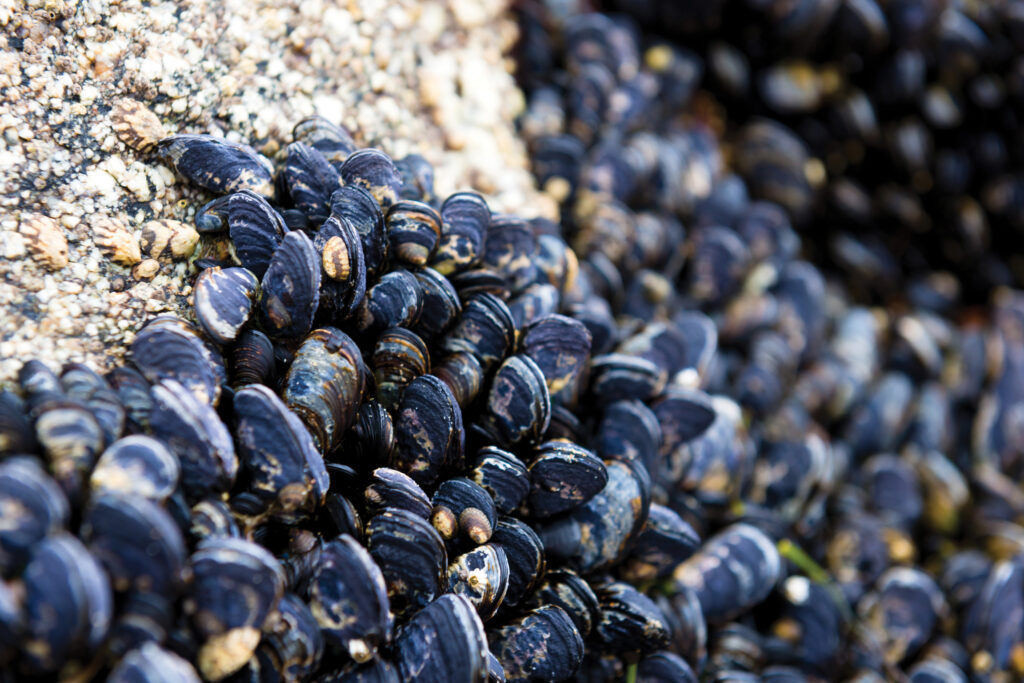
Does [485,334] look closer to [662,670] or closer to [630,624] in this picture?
[630,624]

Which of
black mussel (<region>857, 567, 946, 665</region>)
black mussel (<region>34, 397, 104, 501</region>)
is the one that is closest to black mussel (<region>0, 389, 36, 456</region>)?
black mussel (<region>34, 397, 104, 501</region>)

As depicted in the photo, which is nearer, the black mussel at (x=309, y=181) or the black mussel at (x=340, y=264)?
the black mussel at (x=340, y=264)

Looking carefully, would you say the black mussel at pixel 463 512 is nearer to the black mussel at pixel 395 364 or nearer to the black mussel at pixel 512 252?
the black mussel at pixel 395 364

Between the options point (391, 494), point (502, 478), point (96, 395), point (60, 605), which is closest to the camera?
point (60, 605)

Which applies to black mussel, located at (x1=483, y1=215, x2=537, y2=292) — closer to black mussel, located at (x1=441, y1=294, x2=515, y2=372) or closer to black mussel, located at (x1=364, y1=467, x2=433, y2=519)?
black mussel, located at (x1=441, y1=294, x2=515, y2=372)

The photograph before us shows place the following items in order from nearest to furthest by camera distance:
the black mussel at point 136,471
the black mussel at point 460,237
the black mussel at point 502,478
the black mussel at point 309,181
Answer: the black mussel at point 136,471
the black mussel at point 502,478
the black mussel at point 309,181
the black mussel at point 460,237

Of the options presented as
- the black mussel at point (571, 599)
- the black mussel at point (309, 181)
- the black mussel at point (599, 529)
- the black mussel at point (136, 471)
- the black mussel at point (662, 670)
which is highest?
the black mussel at point (309, 181)

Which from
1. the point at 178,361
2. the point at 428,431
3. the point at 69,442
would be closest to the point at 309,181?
the point at 178,361

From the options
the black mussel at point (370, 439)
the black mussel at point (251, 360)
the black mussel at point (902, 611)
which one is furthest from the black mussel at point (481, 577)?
the black mussel at point (902, 611)
